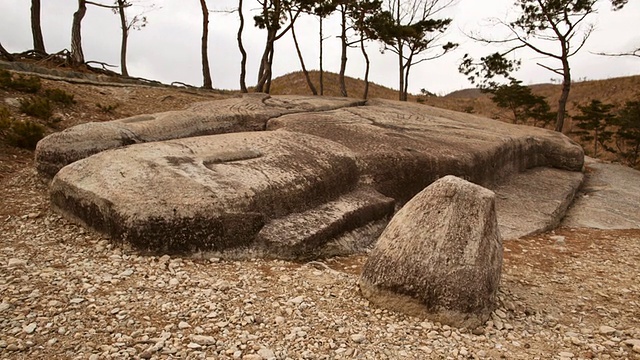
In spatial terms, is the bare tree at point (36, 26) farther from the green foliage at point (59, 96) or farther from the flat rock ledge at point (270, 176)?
the flat rock ledge at point (270, 176)

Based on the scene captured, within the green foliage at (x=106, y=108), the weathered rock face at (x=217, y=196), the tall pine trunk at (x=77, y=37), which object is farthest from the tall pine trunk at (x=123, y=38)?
the weathered rock face at (x=217, y=196)

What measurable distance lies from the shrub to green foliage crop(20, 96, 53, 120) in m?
1.32

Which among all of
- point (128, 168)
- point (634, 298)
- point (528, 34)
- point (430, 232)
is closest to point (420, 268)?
point (430, 232)

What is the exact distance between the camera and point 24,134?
9281 mm

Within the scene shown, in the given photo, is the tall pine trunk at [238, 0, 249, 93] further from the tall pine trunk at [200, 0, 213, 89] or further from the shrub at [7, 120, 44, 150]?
the shrub at [7, 120, 44, 150]

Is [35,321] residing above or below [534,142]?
below

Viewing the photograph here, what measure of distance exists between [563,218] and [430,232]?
22.3 ft

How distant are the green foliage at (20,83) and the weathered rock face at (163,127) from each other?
470 cm

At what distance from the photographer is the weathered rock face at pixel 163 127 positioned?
7441 mm

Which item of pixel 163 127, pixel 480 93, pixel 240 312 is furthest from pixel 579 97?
pixel 240 312

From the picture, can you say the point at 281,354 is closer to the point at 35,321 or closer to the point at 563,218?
the point at 35,321

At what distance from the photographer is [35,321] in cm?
391

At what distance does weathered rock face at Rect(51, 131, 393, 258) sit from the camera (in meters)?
5.46

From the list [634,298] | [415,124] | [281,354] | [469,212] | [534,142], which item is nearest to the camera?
[281,354]
